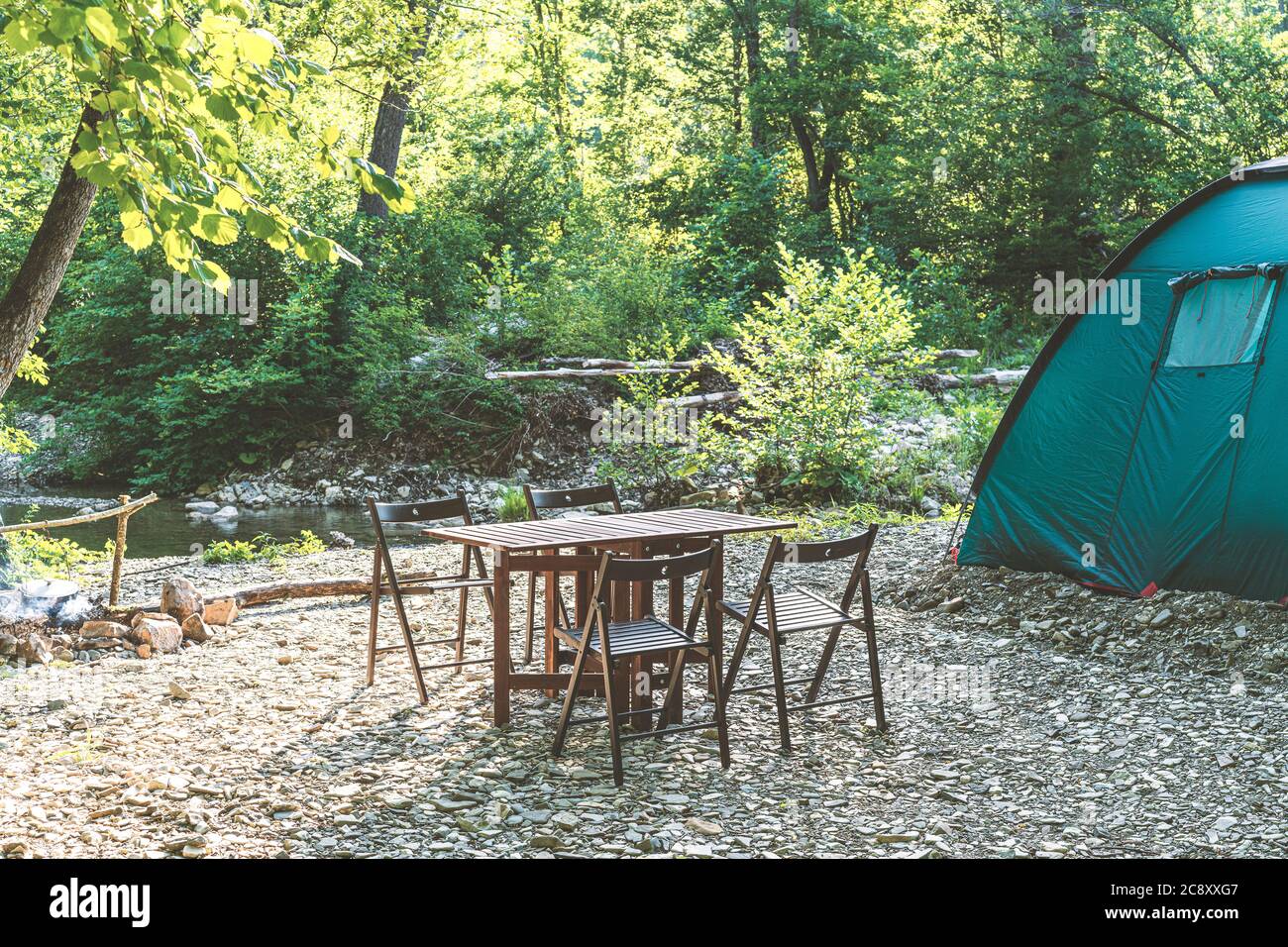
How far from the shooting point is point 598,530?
5469mm

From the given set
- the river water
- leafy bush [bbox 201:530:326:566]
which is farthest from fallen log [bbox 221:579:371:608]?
the river water

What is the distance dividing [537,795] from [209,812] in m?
1.24

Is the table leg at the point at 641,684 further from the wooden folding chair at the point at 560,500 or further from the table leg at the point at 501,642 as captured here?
the wooden folding chair at the point at 560,500

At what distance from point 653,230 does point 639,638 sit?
18962 mm

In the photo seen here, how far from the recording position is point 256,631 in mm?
7352

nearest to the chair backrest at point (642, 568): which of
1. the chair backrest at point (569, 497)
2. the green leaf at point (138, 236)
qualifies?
the chair backrest at point (569, 497)

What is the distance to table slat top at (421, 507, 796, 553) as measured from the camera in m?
5.11

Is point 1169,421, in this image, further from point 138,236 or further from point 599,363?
point 599,363

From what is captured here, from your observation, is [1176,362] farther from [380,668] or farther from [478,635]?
[380,668]

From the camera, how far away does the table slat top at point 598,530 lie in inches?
201

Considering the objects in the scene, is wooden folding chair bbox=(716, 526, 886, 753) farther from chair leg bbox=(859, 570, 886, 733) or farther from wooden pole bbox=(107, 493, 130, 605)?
wooden pole bbox=(107, 493, 130, 605)

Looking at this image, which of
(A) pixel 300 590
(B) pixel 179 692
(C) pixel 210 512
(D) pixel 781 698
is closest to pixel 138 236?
(B) pixel 179 692

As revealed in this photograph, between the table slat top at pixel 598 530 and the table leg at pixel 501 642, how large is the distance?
14 cm

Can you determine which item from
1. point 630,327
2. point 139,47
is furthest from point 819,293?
point 139,47
